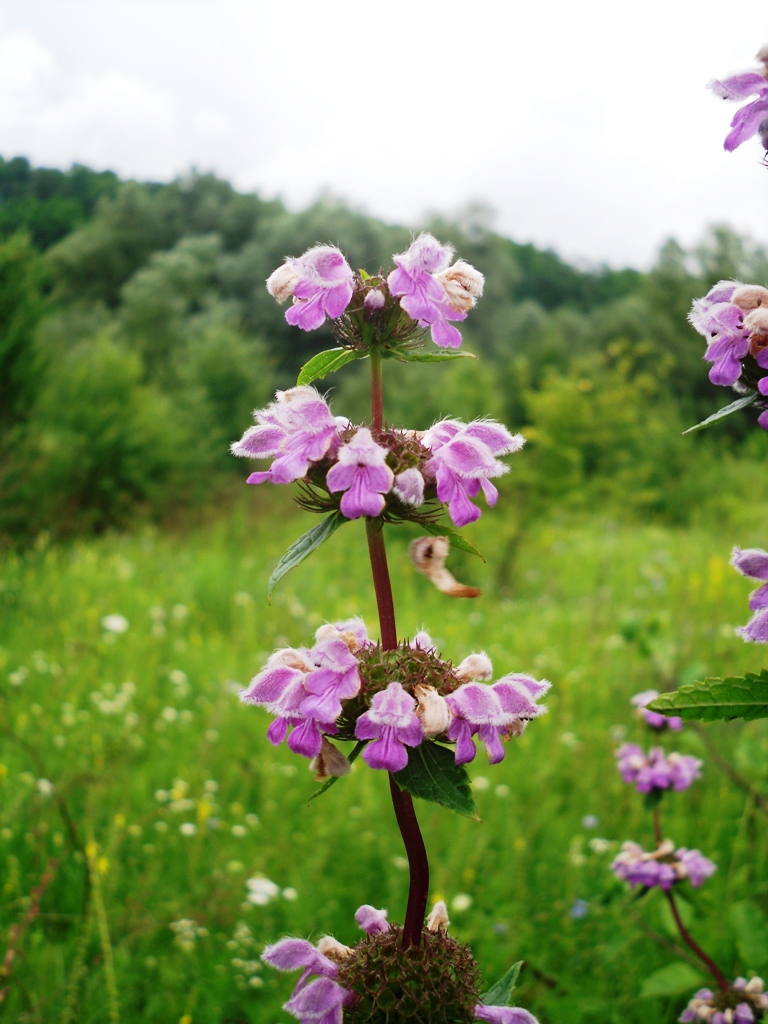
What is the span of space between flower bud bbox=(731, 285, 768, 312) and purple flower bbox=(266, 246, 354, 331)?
57 centimetres

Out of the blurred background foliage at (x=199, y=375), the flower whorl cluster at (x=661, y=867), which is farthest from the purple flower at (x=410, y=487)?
the flower whorl cluster at (x=661, y=867)

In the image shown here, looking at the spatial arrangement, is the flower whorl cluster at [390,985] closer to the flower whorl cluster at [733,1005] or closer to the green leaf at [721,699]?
the green leaf at [721,699]

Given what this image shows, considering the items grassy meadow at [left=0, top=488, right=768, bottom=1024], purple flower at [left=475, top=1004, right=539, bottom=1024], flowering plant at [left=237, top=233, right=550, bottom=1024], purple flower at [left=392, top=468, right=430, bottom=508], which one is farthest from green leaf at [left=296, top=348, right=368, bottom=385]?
grassy meadow at [left=0, top=488, right=768, bottom=1024]

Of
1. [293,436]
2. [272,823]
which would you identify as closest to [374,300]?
[293,436]

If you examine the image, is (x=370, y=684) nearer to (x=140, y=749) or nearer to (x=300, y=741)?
(x=300, y=741)

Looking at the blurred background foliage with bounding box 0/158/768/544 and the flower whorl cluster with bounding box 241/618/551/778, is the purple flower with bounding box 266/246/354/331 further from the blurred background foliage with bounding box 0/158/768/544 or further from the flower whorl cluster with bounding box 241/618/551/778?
the flower whorl cluster with bounding box 241/618/551/778

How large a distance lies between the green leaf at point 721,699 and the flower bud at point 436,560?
1.11 ft

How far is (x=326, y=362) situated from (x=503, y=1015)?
1.01m

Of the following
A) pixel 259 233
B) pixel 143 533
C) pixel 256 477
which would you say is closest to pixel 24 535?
pixel 143 533

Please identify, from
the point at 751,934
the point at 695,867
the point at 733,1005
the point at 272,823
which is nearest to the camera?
the point at 733,1005

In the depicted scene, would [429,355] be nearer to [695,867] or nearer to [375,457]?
[375,457]

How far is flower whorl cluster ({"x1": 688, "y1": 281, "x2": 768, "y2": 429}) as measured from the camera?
3.41ft

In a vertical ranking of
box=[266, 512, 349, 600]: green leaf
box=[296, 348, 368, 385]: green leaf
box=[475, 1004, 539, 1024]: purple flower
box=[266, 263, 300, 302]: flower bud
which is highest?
box=[266, 263, 300, 302]: flower bud

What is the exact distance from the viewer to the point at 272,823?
303 cm
